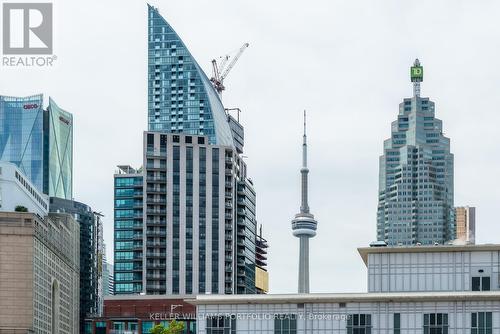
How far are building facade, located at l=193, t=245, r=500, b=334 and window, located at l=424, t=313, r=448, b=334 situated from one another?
0.10m

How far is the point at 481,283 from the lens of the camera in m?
142

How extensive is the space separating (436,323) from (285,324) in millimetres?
16262

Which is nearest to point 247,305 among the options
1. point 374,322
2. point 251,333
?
point 251,333

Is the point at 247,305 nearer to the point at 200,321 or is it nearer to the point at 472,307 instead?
the point at 200,321

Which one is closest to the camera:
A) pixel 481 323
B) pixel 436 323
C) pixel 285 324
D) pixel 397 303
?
pixel 481 323

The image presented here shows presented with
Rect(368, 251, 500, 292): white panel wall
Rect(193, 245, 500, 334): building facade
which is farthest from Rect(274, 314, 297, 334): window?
Rect(368, 251, 500, 292): white panel wall

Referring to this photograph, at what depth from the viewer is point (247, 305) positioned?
143000 mm

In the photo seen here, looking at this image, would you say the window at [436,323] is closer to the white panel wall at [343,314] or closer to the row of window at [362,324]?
the row of window at [362,324]

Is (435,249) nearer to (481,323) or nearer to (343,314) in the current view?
(481,323)

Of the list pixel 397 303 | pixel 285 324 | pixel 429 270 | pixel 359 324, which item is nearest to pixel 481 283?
pixel 429 270

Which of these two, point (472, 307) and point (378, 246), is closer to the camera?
point (472, 307)

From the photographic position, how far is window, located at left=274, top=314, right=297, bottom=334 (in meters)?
142

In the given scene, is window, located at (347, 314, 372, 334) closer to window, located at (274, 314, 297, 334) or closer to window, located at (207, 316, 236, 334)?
window, located at (274, 314, 297, 334)

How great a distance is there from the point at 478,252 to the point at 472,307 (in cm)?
710
